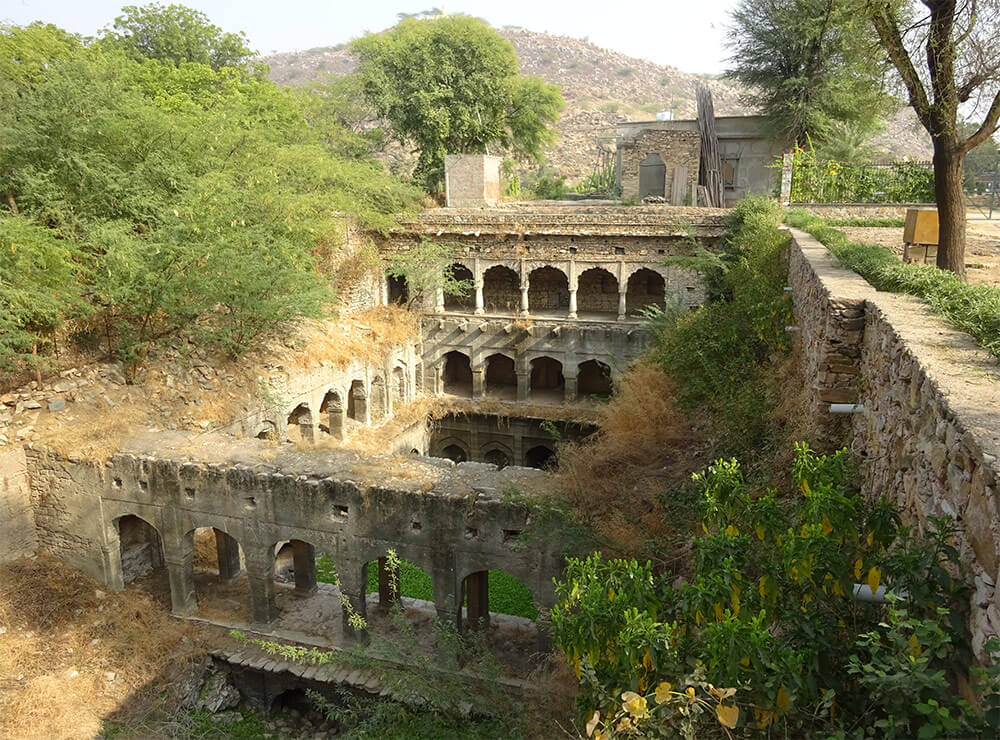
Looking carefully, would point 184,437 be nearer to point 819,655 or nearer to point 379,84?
point 819,655

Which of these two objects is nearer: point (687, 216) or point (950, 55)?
point (950, 55)

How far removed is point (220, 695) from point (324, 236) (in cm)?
1143

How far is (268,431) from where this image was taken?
15.5 metres

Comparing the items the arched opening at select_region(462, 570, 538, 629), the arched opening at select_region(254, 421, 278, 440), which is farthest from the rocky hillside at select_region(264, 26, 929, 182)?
the arched opening at select_region(462, 570, 538, 629)

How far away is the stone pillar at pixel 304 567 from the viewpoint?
1195cm

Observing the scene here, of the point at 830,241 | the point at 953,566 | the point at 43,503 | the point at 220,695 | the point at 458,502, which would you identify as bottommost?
the point at 220,695

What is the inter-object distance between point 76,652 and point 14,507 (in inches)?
118

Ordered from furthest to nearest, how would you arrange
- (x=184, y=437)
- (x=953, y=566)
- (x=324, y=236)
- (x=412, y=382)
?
(x=412, y=382) → (x=324, y=236) → (x=184, y=437) → (x=953, y=566)

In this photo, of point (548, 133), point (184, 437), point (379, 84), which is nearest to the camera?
point (184, 437)

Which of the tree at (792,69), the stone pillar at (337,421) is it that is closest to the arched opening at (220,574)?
the stone pillar at (337,421)

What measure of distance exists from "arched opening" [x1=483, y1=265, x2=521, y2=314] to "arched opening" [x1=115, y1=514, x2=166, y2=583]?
41.8ft

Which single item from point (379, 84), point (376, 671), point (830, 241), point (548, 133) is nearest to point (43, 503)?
point (376, 671)

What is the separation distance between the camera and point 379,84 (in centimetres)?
2456

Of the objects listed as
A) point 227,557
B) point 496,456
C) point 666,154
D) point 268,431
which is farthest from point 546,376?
point 227,557
